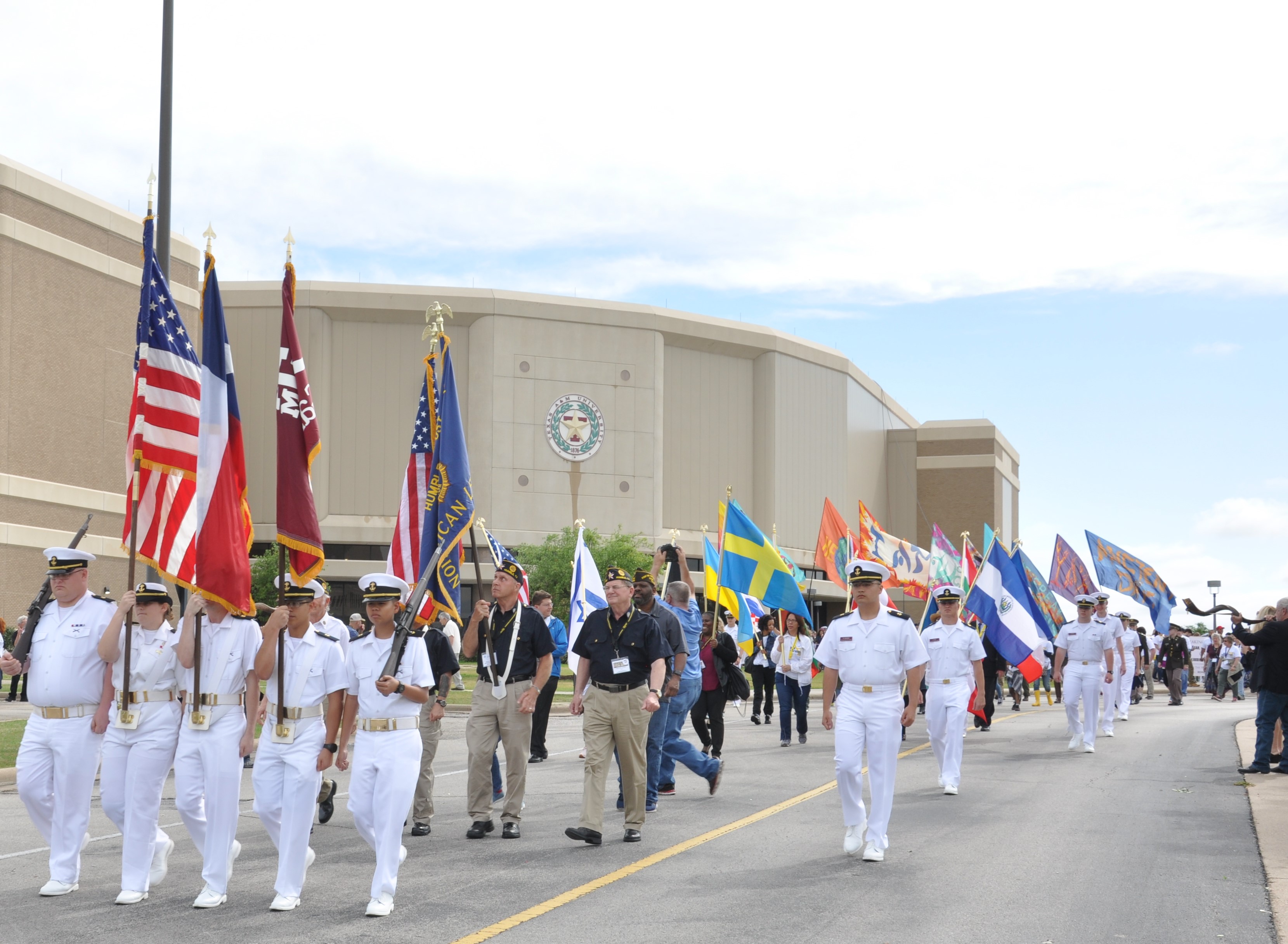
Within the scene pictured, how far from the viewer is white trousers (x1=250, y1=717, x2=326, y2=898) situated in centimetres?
720

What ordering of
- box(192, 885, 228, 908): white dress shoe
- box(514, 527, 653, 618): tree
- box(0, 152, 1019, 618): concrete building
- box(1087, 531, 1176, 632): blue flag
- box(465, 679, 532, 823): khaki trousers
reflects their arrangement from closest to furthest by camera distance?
box(192, 885, 228, 908): white dress shoe → box(465, 679, 532, 823): khaki trousers → box(1087, 531, 1176, 632): blue flag → box(0, 152, 1019, 618): concrete building → box(514, 527, 653, 618): tree

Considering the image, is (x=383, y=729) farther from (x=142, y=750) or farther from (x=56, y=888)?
(x=56, y=888)

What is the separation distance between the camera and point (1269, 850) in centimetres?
930

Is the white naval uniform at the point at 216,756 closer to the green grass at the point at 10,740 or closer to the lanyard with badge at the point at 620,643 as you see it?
the lanyard with badge at the point at 620,643

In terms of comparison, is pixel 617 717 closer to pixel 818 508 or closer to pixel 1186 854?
pixel 1186 854

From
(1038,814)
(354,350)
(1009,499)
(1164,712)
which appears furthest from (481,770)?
(1009,499)

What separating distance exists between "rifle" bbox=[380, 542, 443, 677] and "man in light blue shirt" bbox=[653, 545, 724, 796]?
10.6 ft

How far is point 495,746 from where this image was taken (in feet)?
33.1

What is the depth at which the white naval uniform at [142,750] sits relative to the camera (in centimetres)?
741

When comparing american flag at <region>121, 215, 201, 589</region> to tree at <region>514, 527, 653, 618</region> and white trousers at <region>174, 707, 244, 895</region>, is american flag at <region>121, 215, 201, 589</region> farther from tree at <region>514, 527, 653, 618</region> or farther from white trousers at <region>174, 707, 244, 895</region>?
tree at <region>514, 527, 653, 618</region>

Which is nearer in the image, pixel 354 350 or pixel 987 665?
pixel 987 665

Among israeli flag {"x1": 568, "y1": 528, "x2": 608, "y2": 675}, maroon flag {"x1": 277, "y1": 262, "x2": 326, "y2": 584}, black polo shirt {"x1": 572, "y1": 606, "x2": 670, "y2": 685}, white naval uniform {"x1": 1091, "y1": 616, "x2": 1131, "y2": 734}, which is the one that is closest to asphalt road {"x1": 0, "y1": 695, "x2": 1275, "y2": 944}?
black polo shirt {"x1": 572, "y1": 606, "x2": 670, "y2": 685}

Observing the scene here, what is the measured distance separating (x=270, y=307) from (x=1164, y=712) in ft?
185

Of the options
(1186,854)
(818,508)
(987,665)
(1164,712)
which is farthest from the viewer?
(818,508)
